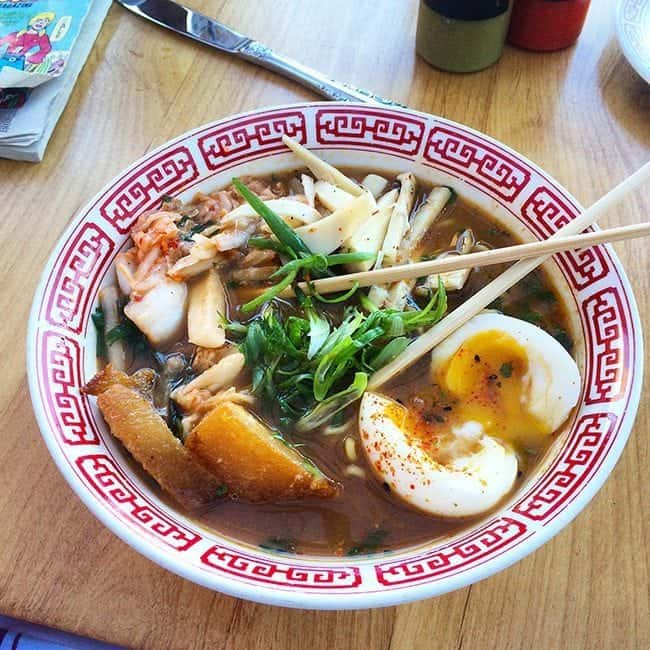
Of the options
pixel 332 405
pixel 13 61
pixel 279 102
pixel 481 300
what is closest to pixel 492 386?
pixel 481 300

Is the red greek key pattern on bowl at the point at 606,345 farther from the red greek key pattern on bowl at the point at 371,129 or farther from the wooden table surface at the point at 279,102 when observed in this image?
the red greek key pattern on bowl at the point at 371,129

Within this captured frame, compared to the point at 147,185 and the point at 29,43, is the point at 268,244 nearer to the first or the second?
the point at 147,185

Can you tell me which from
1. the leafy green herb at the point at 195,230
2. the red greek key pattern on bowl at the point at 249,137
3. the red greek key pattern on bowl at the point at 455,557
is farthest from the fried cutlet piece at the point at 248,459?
the red greek key pattern on bowl at the point at 249,137

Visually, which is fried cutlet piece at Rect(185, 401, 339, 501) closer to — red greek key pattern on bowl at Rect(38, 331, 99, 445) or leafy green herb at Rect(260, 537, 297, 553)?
leafy green herb at Rect(260, 537, 297, 553)

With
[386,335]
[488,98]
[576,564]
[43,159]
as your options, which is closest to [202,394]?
[386,335]

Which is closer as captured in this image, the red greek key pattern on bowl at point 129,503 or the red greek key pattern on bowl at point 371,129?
the red greek key pattern on bowl at point 129,503
